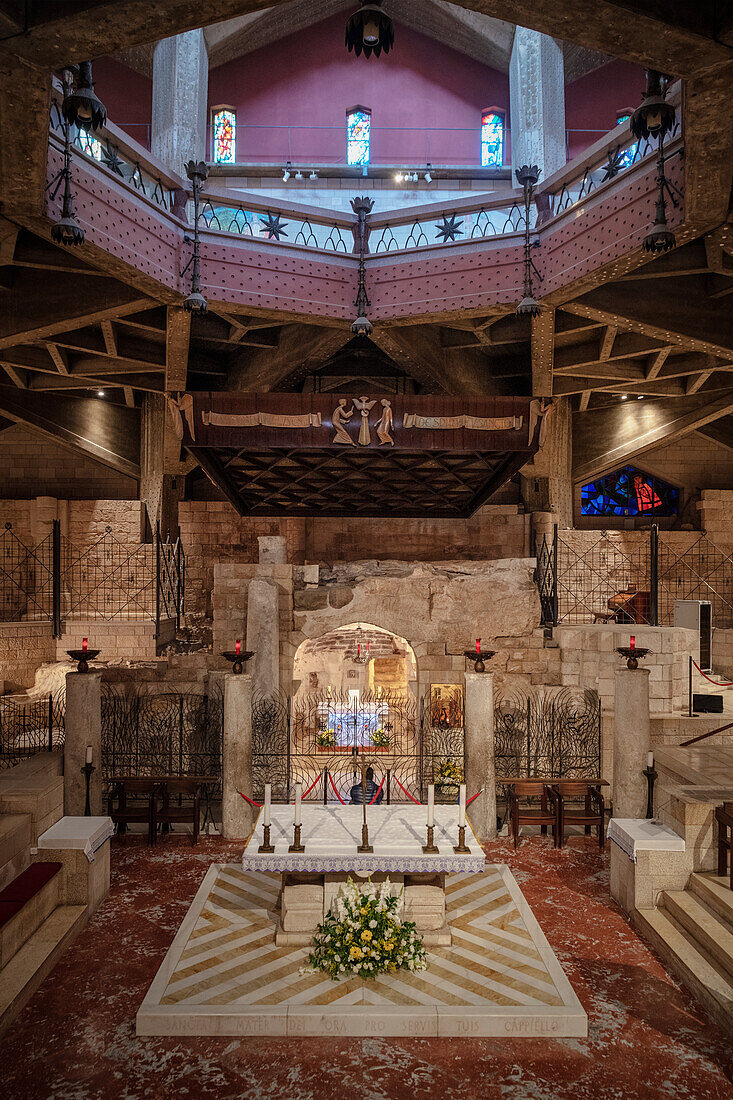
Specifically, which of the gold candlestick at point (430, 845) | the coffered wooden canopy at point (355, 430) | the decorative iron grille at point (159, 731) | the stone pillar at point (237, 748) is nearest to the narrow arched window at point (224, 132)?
the coffered wooden canopy at point (355, 430)

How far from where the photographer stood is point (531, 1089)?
4875 millimetres

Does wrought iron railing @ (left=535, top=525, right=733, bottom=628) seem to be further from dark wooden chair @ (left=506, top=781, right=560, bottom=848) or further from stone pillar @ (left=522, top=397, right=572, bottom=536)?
dark wooden chair @ (left=506, top=781, right=560, bottom=848)

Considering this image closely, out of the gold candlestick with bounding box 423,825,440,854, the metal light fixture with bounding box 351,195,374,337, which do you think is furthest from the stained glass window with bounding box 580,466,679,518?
the gold candlestick with bounding box 423,825,440,854

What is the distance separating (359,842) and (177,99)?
50.4 feet

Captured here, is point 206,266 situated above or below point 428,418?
above

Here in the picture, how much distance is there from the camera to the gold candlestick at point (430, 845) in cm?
668

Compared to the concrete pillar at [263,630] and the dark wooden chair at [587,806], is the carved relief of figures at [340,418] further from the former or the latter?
the dark wooden chair at [587,806]

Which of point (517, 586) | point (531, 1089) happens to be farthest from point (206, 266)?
point (531, 1089)

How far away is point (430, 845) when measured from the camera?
22.1 ft

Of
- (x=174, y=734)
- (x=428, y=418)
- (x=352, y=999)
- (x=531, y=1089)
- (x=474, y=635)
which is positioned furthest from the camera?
(x=474, y=635)

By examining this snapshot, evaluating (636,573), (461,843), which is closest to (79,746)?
(461,843)

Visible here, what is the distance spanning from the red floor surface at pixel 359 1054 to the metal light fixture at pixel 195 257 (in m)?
8.49

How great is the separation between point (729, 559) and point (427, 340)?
33.0 ft

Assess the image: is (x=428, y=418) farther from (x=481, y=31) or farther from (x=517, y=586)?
(x=481, y=31)
